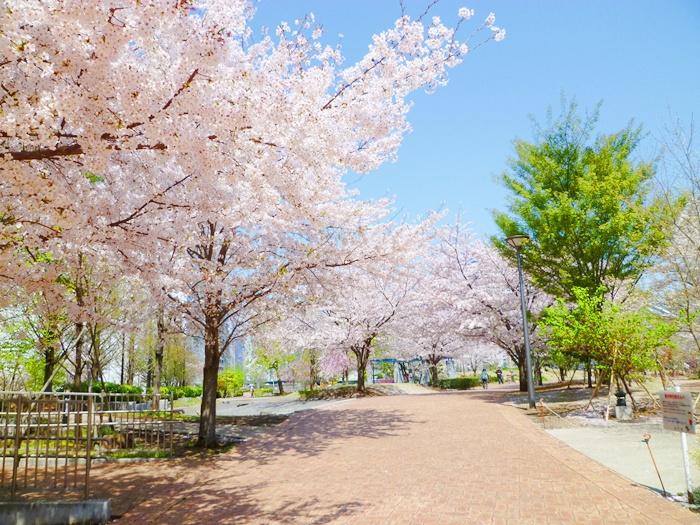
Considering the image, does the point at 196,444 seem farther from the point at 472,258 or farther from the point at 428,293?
the point at 472,258

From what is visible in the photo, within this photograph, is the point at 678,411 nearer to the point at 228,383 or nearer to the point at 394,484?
the point at 394,484

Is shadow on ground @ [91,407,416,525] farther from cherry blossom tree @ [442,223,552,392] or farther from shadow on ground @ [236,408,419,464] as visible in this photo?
cherry blossom tree @ [442,223,552,392]

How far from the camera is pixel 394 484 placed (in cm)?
749

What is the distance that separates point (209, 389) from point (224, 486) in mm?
4367

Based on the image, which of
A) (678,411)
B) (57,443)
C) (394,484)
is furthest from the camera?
(394,484)

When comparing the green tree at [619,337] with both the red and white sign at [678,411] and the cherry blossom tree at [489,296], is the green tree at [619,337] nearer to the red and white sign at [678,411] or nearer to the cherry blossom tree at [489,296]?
the red and white sign at [678,411]

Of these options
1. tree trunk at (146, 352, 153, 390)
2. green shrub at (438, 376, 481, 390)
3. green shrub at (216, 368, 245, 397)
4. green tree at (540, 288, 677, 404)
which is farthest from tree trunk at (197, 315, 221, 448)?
green shrub at (216, 368, 245, 397)

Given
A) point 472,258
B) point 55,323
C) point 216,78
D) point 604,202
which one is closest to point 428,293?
point 472,258

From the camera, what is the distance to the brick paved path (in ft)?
19.3

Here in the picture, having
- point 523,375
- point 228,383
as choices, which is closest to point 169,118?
point 523,375

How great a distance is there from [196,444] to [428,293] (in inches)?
664

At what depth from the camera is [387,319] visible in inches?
1113

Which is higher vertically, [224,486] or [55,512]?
[55,512]

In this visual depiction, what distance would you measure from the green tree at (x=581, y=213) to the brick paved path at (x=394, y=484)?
8.42m
